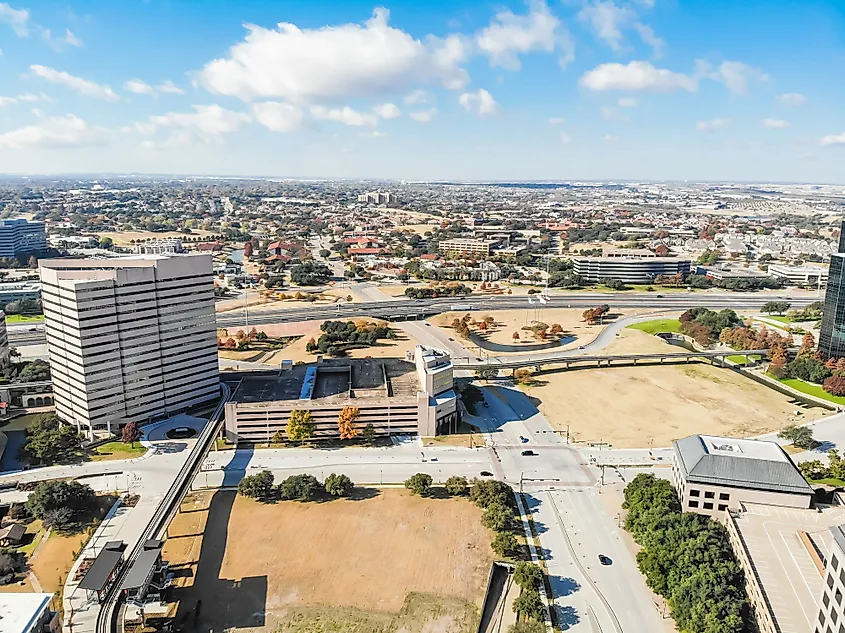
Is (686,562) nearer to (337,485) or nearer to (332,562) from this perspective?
(332,562)

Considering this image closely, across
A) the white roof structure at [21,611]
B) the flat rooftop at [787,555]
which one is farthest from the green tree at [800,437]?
the white roof structure at [21,611]

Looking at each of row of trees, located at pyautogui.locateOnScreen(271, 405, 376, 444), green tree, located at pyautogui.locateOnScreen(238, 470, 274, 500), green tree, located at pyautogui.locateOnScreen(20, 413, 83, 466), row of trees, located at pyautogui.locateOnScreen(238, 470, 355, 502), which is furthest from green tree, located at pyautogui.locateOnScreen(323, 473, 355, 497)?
green tree, located at pyautogui.locateOnScreen(20, 413, 83, 466)

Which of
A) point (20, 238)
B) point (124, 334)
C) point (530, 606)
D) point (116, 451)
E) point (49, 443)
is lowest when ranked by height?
point (530, 606)

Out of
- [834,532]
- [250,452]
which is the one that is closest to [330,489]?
[250,452]

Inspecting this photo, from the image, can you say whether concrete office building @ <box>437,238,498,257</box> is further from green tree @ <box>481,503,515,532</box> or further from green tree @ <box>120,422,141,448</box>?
green tree @ <box>481,503,515,532</box>

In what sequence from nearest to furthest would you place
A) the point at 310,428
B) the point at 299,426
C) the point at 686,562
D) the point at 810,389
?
1. the point at 686,562
2. the point at 299,426
3. the point at 310,428
4. the point at 810,389

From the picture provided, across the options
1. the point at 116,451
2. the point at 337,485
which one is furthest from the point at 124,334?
the point at 337,485

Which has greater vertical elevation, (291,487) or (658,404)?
(291,487)

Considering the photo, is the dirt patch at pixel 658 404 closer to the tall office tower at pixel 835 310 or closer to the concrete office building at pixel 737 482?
the tall office tower at pixel 835 310

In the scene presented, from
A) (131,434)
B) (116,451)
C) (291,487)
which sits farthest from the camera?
(131,434)
